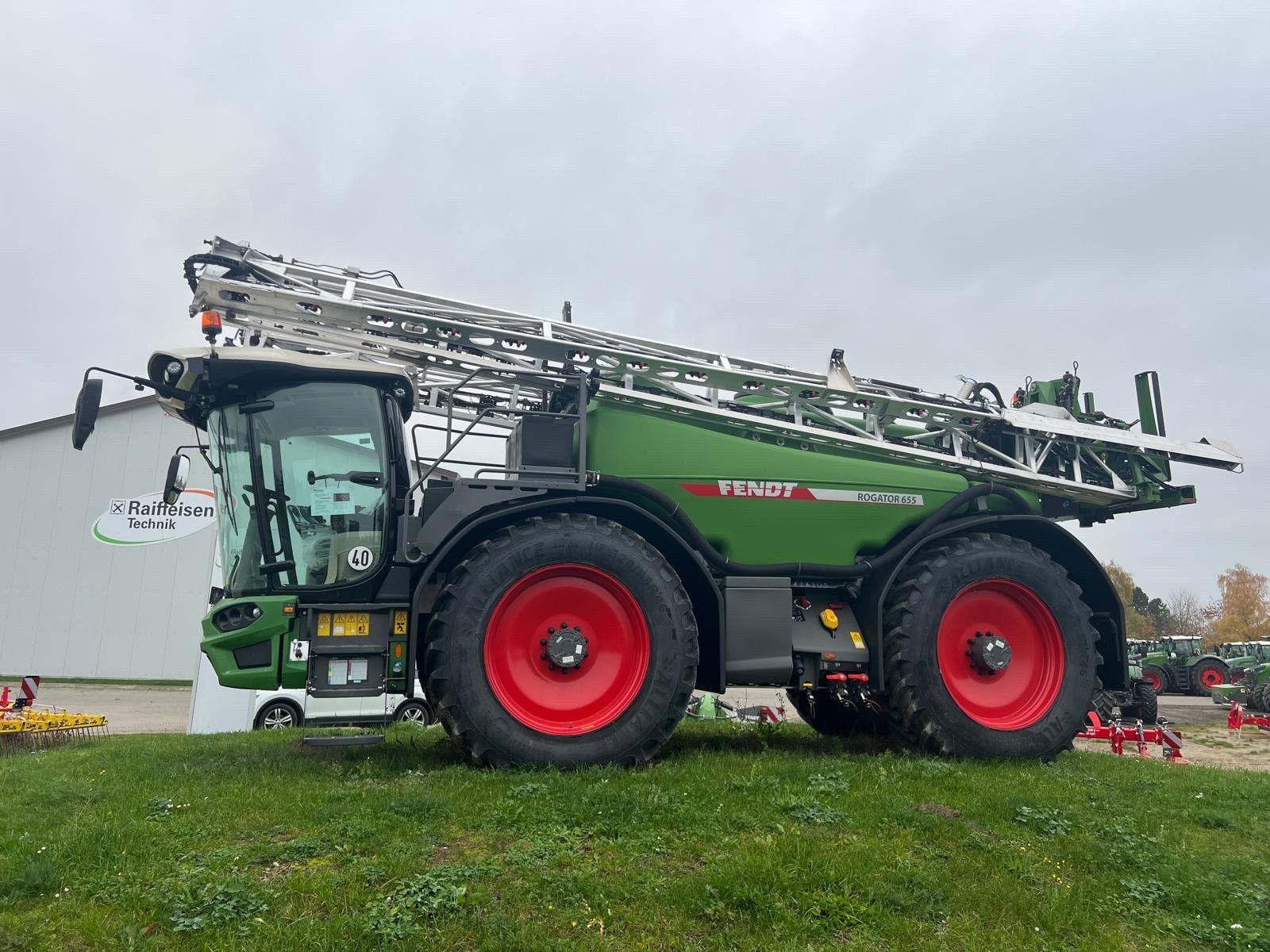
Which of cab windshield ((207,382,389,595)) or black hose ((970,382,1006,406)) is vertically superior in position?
black hose ((970,382,1006,406))

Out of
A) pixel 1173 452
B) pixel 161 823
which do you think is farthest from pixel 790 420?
pixel 161 823

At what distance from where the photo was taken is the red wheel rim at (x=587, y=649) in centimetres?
616

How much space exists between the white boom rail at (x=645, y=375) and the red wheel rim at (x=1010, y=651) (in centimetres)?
132

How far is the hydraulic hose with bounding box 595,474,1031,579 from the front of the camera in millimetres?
6875

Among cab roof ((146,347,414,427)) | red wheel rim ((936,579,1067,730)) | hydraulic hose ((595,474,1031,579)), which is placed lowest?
red wheel rim ((936,579,1067,730))

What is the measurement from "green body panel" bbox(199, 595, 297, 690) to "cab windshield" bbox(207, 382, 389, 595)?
30cm

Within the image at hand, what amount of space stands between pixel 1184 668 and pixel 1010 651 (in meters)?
32.7

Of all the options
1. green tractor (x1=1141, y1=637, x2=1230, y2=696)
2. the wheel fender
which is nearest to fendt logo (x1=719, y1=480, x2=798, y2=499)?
the wheel fender

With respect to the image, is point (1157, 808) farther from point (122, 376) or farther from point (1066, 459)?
point (122, 376)

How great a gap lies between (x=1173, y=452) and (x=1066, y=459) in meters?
1.05

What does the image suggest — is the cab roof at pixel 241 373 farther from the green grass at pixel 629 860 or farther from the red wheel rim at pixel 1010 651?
the red wheel rim at pixel 1010 651

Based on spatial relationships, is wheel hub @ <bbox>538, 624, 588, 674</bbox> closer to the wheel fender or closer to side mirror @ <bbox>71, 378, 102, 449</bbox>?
the wheel fender

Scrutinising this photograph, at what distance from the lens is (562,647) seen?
6137 mm

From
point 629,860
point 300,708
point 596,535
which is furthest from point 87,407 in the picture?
point 300,708
